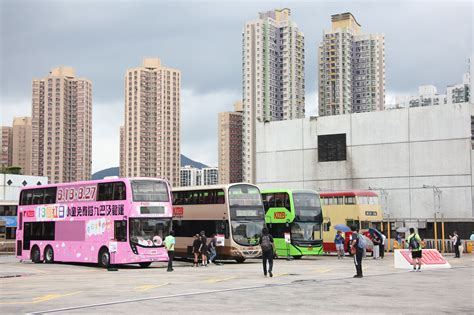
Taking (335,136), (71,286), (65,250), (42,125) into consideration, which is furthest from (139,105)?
(71,286)

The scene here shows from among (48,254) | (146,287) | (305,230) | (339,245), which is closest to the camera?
(146,287)

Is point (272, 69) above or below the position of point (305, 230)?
above

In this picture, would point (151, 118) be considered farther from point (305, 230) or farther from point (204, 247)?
point (204, 247)

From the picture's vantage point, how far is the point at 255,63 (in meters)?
134

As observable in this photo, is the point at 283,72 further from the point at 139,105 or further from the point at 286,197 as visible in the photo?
the point at 286,197

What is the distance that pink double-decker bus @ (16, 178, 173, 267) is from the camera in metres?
30.3

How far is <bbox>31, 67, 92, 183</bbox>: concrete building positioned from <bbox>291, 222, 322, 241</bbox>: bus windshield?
118 m

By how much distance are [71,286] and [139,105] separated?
141450 millimetres

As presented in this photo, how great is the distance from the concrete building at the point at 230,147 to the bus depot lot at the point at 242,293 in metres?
146

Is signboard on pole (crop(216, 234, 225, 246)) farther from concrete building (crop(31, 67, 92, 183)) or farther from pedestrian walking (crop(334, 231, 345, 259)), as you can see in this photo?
concrete building (crop(31, 67, 92, 183))

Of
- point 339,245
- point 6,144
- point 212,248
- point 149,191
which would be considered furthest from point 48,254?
point 6,144

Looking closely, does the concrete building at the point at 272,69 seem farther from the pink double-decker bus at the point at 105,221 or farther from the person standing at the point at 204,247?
the person standing at the point at 204,247

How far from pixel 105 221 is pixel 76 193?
3.01 meters

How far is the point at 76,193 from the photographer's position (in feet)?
109
